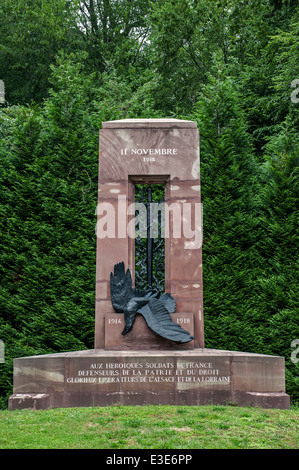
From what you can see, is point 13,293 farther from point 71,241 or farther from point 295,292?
point 295,292

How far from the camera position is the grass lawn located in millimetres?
4926

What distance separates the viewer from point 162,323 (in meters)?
7.94

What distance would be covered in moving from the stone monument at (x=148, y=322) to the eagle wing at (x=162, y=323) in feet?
0.05

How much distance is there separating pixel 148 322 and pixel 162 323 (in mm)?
224

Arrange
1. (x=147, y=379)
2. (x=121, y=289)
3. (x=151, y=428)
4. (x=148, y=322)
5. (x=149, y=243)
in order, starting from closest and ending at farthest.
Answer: (x=151, y=428) → (x=147, y=379) → (x=148, y=322) → (x=121, y=289) → (x=149, y=243)

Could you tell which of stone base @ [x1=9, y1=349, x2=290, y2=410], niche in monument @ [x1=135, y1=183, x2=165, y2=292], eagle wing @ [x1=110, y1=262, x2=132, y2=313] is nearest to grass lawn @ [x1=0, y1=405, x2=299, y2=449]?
stone base @ [x1=9, y1=349, x2=290, y2=410]

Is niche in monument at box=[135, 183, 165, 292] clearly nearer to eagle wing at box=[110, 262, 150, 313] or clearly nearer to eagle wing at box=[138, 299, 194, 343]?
eagle wing at box=[110, 262, 150, 313]

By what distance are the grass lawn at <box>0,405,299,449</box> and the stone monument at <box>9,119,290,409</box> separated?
→ 1.48 feet

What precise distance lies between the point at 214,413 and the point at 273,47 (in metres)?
11.3

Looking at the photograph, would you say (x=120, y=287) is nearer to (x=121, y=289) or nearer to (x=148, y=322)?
(x=121, y=289)

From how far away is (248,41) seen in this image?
17.9m

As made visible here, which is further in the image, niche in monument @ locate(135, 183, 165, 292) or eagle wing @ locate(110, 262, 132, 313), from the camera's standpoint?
niche in monument @ locate(135, 183, 165, 292)

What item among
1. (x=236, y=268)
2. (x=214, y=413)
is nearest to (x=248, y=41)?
(x=236, y=268)

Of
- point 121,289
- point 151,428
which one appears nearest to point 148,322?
point 121,289
